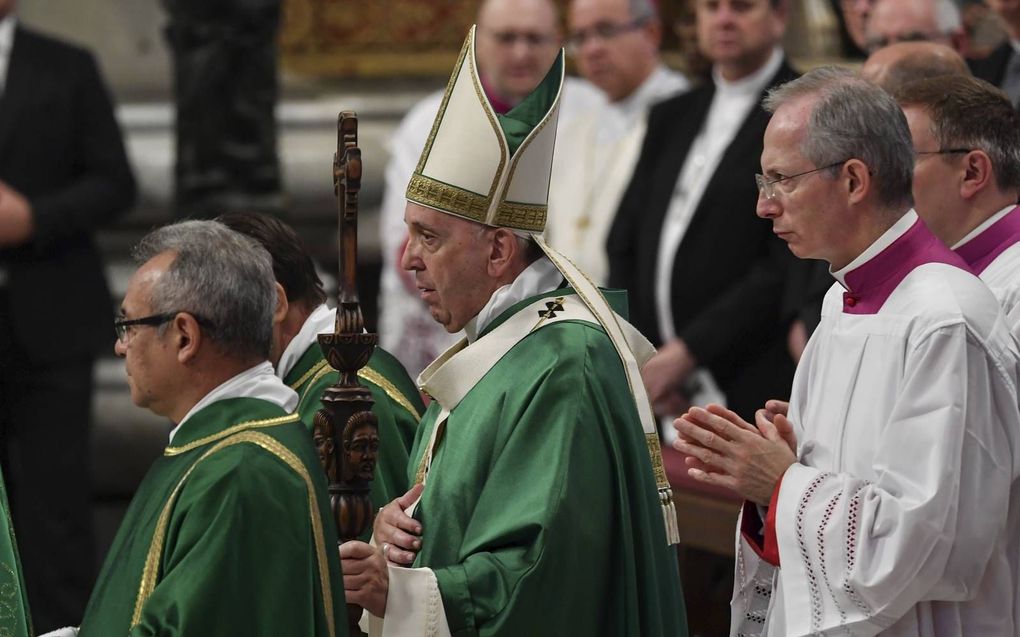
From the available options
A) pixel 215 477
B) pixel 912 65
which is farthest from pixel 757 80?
pixel 215 477

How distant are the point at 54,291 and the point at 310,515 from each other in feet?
12.7

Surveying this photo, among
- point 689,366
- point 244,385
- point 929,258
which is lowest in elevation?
point 689,366

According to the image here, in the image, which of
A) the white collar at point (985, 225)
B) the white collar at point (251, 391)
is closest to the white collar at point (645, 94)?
the white collar at point (985, 225)

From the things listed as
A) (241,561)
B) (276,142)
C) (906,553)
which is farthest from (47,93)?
(906,553)

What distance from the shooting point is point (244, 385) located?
3709 mm

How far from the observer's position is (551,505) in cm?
370

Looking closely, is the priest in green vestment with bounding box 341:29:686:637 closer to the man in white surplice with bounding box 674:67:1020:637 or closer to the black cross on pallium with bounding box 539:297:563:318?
the black cross on pallium with bounding box 539:297:563:318

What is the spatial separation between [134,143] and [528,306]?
18.0ft

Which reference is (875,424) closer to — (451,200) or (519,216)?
(519,216)

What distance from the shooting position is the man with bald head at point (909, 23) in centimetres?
591

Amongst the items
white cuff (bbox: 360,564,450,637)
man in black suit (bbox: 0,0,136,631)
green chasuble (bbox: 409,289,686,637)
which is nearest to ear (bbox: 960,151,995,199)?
green chasuble (bbox: 409,289,686,637)

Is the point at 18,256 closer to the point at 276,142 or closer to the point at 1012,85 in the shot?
the point at 276,142

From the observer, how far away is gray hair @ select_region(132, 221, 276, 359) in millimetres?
3680

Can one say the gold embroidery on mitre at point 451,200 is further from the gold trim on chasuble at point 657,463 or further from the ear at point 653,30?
the ear at point 653,30
